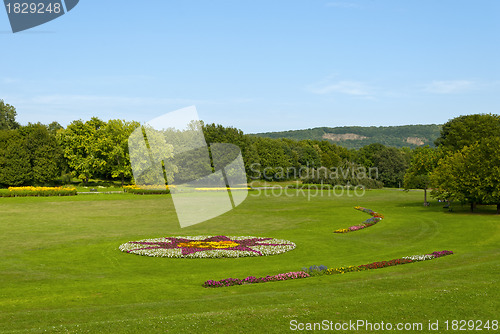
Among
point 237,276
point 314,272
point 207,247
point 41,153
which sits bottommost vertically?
point 207,247

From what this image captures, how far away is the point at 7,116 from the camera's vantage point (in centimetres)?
16400

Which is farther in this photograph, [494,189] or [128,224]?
[494,189]

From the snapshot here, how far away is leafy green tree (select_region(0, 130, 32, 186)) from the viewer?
322 ft

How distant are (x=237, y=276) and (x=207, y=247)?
406 inches

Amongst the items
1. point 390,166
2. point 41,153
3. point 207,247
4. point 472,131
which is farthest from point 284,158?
point 207,247

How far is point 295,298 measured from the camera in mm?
17578

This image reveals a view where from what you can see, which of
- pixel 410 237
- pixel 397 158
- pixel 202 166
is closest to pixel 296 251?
pixel 410 237

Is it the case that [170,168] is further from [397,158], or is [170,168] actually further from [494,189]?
[397,158]

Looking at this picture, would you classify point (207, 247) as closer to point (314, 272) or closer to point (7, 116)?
point (314, 272)

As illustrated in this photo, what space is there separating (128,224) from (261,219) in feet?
54.7

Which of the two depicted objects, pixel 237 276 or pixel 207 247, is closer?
pixel 237 276

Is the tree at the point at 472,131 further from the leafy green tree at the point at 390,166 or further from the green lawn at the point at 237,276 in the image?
the leafy green tree at the point at 390,166

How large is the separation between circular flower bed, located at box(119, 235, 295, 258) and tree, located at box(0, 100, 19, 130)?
144589mm

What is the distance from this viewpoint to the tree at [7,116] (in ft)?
517
